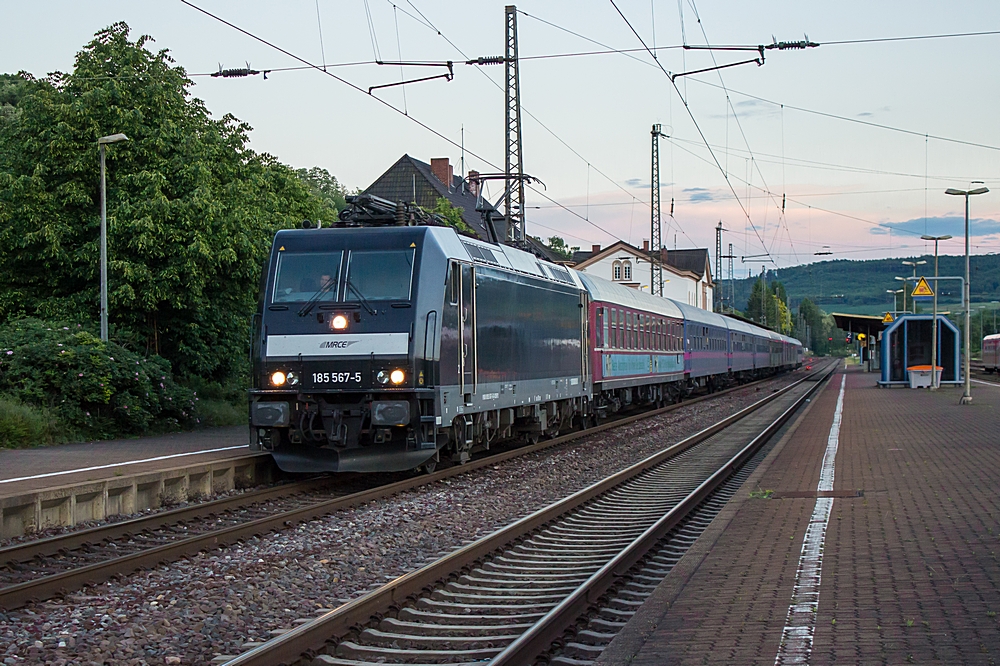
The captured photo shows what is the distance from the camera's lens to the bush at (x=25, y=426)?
16.3 metres

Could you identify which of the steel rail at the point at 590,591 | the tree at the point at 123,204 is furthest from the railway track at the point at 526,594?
the tree at the point at 123,204

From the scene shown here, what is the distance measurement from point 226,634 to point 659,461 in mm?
11344

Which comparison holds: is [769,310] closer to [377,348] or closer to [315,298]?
[315,298]

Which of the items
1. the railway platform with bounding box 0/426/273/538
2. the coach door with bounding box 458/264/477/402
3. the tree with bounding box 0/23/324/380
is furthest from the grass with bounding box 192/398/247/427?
the coach door with bounding box 458/264/477/402

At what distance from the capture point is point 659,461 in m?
17.1

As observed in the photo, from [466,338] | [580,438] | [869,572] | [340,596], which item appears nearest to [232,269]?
[580,438]

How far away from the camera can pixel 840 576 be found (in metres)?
7.65

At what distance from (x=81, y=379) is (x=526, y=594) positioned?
12.2 meters

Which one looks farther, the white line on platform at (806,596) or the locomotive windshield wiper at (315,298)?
the locomotive windshield wiper at (315,298)

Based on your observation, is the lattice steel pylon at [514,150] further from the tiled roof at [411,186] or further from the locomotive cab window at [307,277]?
the tiled roof at [411,186]

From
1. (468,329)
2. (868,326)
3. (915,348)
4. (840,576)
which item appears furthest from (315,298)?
(868,326)

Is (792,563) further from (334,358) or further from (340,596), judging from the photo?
(334,358)

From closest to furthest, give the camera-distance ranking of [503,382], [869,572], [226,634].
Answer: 1. [226,634]
2. [869,572]
3. [503,382]

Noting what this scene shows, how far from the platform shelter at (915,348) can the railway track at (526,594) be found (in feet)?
108
